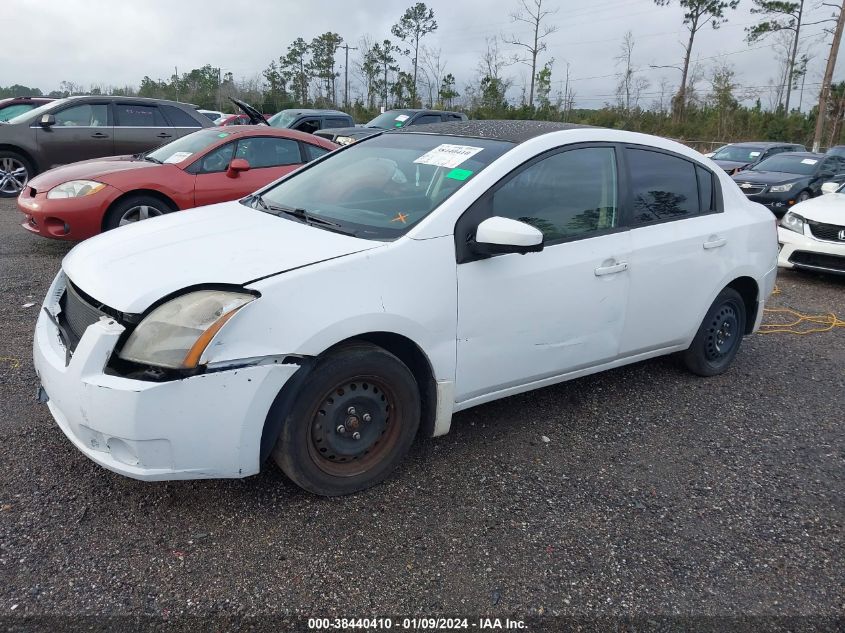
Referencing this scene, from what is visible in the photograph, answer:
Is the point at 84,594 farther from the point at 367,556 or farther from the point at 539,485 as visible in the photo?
the point at 539,485

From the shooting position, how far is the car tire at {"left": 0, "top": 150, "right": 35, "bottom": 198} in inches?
421

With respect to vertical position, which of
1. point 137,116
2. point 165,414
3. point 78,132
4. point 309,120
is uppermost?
point 309,120

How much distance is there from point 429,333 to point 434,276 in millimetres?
252

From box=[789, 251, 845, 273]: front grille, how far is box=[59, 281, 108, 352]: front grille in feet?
25.0

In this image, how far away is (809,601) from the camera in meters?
2.47

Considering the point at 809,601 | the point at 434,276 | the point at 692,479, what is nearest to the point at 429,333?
the point at 434,276

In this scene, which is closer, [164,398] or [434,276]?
[164,398]

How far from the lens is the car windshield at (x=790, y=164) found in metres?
13.7

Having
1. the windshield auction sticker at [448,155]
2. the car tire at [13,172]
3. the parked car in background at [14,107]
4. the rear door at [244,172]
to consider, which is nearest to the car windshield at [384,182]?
the windshield auction sticker at [448,155]

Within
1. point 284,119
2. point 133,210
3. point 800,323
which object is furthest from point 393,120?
point 800,323

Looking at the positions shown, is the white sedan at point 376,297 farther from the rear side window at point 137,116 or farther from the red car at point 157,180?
the rear side window at point 137,116

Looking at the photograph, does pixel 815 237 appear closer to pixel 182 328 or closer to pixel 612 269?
pixel 612 269

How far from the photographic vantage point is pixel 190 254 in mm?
2855

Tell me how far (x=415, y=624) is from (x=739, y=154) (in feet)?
58.4
